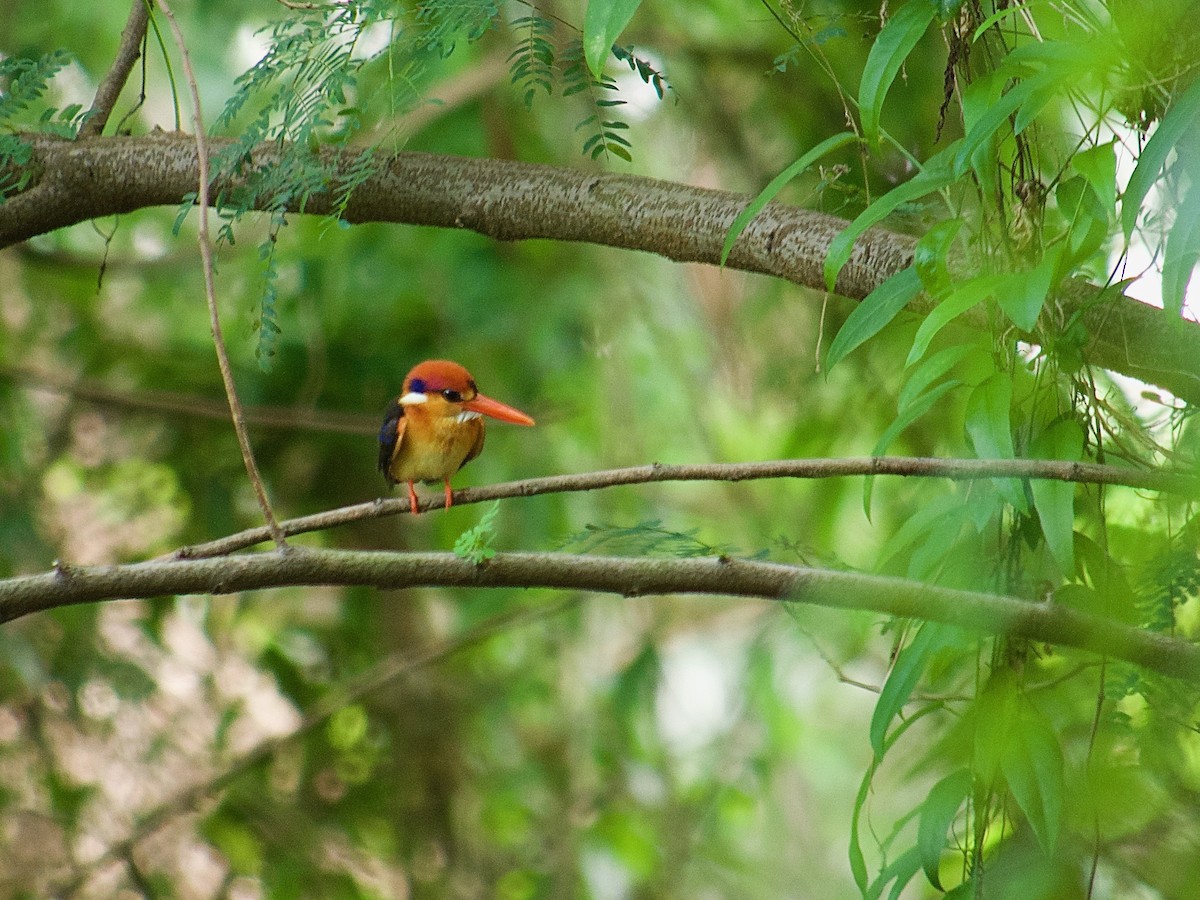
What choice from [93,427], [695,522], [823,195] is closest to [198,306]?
[93,427]

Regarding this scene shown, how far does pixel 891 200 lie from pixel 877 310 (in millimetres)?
168

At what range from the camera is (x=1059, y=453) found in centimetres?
154

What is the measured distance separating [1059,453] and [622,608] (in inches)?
113

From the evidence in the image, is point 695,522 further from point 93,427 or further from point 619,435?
point 93,427

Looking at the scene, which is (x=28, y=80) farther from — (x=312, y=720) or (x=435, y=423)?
(x=312, y=720)

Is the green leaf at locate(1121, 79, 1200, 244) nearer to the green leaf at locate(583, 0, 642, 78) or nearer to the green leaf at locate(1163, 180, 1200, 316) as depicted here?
the green leaf at locate(1163, 180, 1200, 316)

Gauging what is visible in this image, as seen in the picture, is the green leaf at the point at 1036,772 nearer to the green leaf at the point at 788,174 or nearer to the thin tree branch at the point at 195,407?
the green leaf at the point at 788,174

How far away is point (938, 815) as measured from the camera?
1565 mm

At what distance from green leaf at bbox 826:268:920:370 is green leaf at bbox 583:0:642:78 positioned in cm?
43

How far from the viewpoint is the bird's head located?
2797 mm

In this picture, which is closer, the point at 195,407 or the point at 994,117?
the point at 994,117

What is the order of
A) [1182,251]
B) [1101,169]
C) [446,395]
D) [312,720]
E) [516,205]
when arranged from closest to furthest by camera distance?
1. [1182,251]
2. [1101,169]
3. [516,205]
4. [446,395]
5. [312,720]

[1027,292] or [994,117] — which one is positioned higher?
[994,117]

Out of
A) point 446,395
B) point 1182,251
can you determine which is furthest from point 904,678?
point 446,395
